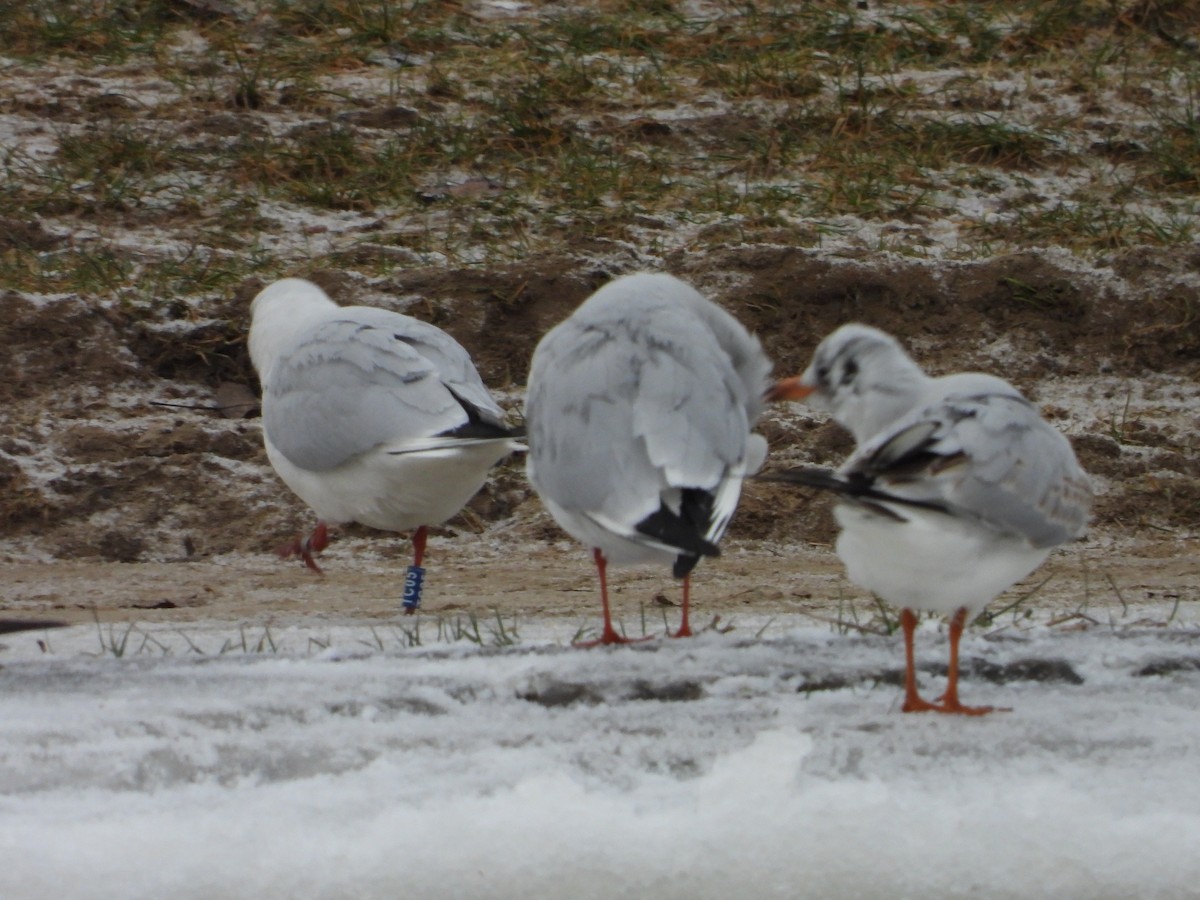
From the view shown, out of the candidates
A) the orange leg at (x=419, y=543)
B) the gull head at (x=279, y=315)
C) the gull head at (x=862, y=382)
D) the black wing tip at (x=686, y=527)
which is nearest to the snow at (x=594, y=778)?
the black wing tip at (x=686, y=527)

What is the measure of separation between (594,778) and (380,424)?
Answer: 7.26 feet

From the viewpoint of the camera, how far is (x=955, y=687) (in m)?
3.07

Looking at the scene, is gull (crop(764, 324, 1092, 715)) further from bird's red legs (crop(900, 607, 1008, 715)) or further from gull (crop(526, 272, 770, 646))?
gull (crop(526, 272, 770, 646))

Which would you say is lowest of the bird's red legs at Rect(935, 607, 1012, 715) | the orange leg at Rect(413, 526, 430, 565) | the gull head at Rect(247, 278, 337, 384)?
the orange leg at Rect(413, 526, 430, 565)

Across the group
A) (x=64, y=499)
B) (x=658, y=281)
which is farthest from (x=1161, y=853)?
(x=64, y=499)

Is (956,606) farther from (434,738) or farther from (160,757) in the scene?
(160,757)

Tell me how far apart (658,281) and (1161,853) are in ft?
7.08

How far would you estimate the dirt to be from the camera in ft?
16.3

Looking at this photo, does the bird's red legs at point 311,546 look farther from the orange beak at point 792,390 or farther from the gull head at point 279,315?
the orange beak at point 792,390

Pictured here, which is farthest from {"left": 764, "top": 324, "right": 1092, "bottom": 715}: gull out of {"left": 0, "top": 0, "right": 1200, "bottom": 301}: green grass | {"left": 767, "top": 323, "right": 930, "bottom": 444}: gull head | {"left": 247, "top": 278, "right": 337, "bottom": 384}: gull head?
{"left": 0, "top": 0, "right": 1200, "bottom": 301}: green grass

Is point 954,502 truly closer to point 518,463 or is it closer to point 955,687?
point 955,687

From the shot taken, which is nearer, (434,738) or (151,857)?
(151,857)

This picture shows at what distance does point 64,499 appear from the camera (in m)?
5.56

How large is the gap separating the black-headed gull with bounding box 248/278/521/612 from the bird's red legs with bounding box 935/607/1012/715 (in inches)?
61.6
